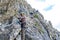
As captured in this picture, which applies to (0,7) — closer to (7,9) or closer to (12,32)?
(7,9)

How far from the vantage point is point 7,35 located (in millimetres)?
27594

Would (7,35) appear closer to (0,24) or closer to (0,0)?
(0,24)

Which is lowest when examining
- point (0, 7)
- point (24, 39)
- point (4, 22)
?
point (24, 39)

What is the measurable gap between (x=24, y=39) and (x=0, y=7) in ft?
16.5

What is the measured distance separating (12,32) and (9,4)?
3.93 metres

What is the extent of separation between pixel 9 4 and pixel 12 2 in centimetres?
51

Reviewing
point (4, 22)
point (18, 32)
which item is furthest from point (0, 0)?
point (18, 32)

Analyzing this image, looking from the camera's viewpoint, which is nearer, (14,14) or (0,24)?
(0,24)

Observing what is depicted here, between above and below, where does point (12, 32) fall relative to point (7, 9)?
below

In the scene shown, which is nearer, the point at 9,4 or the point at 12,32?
the point at 12,32

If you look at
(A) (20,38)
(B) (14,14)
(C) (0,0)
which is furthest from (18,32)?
(C) (0,0)

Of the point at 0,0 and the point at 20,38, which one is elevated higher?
the point at 0,0

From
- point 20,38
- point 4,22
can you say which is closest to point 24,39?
point 20,38

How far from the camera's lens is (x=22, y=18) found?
28.8m
